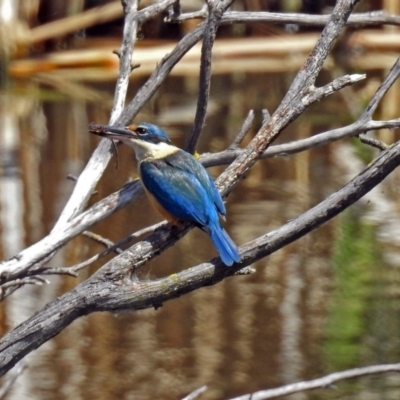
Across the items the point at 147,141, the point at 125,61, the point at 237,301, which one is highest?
the point at 125,61

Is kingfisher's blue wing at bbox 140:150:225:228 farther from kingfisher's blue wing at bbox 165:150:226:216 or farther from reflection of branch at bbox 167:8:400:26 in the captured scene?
reflection of branch at bbox 167:8:400:26

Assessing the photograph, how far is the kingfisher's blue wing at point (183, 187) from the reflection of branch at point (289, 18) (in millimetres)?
472

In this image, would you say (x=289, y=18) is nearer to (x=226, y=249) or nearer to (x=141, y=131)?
(x=141, y=131)

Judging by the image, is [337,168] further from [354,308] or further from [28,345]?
[28,345]

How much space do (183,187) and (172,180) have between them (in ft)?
0.21

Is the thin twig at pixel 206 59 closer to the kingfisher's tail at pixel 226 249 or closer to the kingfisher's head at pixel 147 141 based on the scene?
the kingfisher's head at pixel 147 141

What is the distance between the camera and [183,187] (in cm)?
337

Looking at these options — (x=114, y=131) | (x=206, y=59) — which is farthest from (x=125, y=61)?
(x=206, y=59)

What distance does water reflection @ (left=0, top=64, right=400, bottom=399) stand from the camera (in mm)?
4504

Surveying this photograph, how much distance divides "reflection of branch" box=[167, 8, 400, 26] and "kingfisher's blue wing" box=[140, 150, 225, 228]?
0.47m

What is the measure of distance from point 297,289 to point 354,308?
0.35m

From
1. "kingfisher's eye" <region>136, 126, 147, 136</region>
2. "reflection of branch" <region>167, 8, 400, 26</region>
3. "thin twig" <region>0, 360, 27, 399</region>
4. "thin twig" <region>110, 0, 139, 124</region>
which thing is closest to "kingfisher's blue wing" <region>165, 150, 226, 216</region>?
"kingfisher's eye" <region>136, 126, 147, 136</region>

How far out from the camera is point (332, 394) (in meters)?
4.34

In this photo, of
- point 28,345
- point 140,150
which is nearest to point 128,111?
point 140,150
